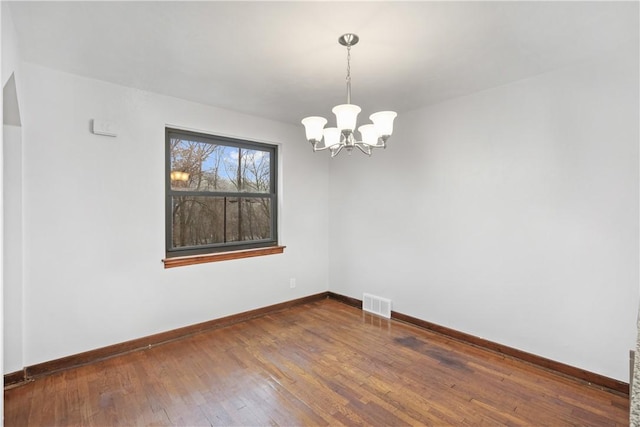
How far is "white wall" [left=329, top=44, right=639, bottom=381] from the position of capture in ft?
7.49

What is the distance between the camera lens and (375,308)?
387cm

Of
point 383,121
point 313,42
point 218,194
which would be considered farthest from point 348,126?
point 218,194

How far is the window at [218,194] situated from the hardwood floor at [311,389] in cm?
108

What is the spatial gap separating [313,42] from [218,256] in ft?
7.64

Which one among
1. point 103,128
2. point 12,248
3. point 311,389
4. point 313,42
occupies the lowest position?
point 311,389

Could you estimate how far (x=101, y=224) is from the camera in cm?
273

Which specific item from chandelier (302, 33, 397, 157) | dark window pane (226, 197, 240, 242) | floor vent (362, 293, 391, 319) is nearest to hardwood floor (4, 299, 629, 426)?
floor vent (362, 293, 391, 319)

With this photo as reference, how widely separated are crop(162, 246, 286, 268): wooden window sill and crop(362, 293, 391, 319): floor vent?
3.96 feet

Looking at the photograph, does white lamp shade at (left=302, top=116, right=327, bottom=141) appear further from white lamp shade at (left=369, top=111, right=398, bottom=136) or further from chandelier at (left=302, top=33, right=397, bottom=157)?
white lamp shade at (left=369, top=111, right=398, bottom=136)

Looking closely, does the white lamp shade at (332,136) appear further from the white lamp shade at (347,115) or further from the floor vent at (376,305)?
the floor vent at (376,305)

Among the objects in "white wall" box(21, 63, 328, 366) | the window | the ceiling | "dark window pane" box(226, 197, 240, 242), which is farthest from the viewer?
"dark window pane" box(226, 197, 240, 242)

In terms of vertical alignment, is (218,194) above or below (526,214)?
above

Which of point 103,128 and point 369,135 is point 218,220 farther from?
point 369,135

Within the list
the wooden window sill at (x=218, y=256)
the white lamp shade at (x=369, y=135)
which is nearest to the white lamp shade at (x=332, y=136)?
the white lamp shade at (x=369, y=135)
